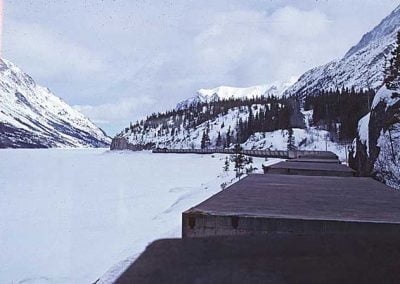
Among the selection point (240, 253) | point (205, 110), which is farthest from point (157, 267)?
point (205, 110)

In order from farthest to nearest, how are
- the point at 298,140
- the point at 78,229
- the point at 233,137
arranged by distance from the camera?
1. the point at 233,137
2. the point at 298,140
3. the point at 78,229

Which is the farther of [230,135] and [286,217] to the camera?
[230,135]

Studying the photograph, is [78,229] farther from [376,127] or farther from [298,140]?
[298,140]

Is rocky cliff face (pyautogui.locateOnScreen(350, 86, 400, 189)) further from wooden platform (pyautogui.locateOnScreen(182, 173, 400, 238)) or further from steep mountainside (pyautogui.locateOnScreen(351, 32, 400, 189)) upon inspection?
wooden platform (pyautogui.locateOnScreen(182, 173, 400, 238))

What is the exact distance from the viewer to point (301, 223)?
135 inches

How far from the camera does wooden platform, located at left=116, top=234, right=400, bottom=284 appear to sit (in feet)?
6.51

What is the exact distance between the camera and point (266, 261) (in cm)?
220

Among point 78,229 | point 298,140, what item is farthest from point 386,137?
point 298,140

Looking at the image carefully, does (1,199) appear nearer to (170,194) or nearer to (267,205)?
(170,194)

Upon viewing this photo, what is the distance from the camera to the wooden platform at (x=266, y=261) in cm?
198

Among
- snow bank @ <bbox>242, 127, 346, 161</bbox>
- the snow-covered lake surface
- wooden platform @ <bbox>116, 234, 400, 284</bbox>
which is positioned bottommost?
the snow-covered lake surface

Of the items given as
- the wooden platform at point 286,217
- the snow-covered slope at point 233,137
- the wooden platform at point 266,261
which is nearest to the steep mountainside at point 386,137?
the wooden platform at point 286,217

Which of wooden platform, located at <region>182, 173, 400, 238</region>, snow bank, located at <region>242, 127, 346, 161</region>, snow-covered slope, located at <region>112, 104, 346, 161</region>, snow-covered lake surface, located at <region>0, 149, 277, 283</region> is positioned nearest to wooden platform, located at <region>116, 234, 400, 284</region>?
snow-covered lake surface, located at <region>0, 149, 277, 283</region>

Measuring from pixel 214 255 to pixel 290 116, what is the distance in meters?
126
